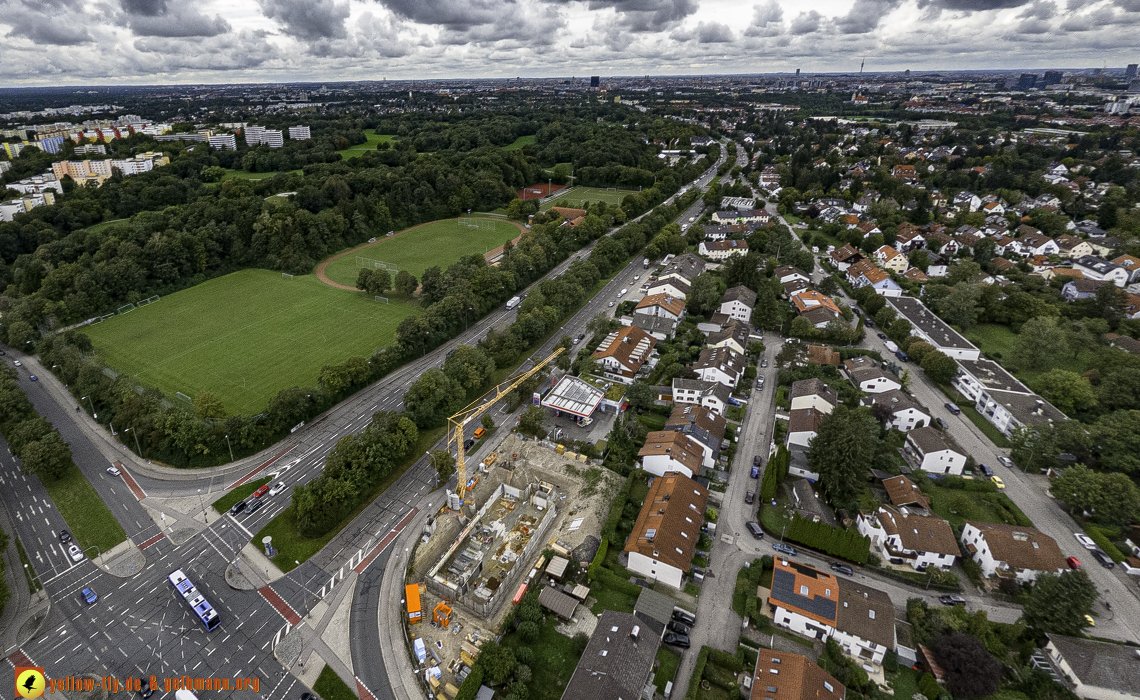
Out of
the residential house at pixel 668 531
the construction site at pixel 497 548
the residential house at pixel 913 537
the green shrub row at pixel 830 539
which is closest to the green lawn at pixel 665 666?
the residential house at pixel 668 531

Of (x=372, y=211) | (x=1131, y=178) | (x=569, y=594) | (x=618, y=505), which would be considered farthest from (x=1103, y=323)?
(x=372, y=211)

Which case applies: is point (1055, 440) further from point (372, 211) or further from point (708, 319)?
point (372, 211)

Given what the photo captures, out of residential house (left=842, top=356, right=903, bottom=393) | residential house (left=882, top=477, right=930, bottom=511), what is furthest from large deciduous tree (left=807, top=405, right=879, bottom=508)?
residential house (left=842, top=356, right=903, bottom=393)

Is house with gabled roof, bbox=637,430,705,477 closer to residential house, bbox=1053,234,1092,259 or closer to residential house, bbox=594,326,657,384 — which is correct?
residential house, bbox=594,326,657,384

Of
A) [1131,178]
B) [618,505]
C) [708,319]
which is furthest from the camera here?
[1131,178]

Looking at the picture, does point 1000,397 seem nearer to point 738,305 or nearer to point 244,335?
point 738,305

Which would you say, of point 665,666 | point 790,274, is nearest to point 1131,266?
point 790,274

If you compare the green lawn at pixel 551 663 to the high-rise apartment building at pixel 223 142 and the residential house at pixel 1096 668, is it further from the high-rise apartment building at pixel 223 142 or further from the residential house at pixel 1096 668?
the high-rise apartment building at pixel 223 142
